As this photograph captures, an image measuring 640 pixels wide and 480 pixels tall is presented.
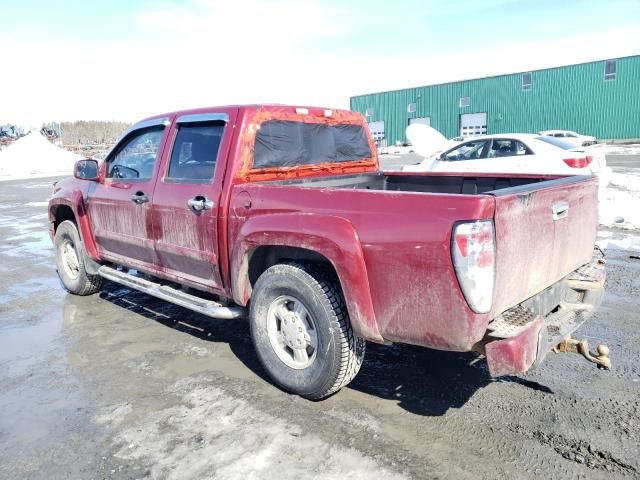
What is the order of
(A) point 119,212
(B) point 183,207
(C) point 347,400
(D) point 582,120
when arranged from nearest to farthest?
(C) point 347,400 < (B) point 183,207 < (A) point 119,212 < (D) point 582,120

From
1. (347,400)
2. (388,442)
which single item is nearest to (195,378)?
(347,400)

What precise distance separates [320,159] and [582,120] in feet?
135

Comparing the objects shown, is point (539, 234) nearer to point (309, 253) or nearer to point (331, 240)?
point (331, 240)

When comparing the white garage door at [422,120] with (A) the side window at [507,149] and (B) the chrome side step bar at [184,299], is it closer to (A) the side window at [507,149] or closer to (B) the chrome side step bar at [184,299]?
(A) the side window at [507,149]

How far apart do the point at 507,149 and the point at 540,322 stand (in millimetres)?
8844

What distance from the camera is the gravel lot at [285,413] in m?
2.81

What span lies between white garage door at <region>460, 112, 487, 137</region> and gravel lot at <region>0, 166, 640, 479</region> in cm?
4223

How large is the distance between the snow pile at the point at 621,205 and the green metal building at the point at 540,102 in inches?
1129

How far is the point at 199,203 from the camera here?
396cm

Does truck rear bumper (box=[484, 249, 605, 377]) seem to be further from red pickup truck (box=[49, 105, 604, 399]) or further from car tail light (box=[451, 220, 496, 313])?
car tail light (box=[451, 220, 496, 313])

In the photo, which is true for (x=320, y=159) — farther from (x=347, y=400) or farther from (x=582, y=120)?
(x=582, y=120)

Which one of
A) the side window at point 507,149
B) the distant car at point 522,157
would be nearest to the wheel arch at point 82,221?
the distant car at point 522,157

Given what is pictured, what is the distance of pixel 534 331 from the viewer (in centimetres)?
284

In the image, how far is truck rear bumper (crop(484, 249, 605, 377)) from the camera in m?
2.72
